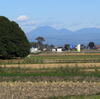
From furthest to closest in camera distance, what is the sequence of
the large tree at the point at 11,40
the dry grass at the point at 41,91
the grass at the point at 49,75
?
the large tree at the point at 11,40 < the grass at the point at 49,75 < the dry grass at the point at 41,91

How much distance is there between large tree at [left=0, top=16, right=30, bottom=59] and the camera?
255 ft

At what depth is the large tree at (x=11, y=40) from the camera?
7781cm

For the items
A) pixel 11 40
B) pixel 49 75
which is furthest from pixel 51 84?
pixel 11 40

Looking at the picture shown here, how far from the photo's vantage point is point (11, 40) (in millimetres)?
79938

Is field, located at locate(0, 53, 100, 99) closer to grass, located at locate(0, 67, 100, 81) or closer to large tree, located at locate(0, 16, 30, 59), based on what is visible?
grass, located at locate(0, 67, 100, 81)

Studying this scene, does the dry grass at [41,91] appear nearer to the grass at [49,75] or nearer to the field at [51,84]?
the field at [51,84]

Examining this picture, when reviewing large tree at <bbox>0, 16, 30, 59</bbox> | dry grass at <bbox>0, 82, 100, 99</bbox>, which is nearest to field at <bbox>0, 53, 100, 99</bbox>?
dry grass at <bbox>0, 82, 100, 99</bbox>

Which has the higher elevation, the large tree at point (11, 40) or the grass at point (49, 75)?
the large tree at point (11, 40)

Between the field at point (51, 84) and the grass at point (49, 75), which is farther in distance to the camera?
the grass at point (49, 75)

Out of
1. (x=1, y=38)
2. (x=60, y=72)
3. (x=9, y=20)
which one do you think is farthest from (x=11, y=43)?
(x=60, y=72)

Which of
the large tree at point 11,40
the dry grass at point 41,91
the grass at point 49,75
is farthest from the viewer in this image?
the large tree at point 11,40

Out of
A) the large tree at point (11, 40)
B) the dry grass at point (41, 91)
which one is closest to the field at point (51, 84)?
the dry grass at point (41, 91)

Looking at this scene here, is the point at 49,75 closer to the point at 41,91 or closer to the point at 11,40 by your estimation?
the point at 41,91

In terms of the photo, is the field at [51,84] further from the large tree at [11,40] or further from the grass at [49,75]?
the large tree at [11,40]
